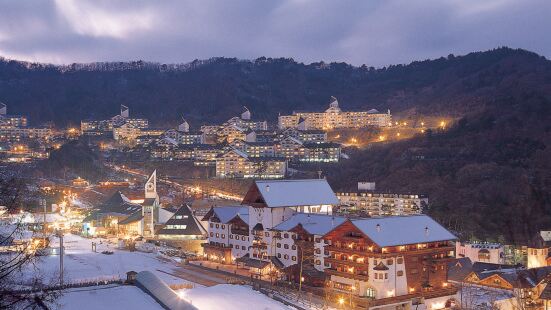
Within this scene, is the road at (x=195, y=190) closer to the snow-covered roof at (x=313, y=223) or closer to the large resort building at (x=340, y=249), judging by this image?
the large resort building at (x=340, y=249)

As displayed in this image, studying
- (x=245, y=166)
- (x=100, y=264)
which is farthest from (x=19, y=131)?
(x=100, y=264)

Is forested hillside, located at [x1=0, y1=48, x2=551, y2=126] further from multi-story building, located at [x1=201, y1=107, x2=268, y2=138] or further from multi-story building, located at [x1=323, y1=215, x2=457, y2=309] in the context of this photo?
multi-story building, located at [x1=323, y1=215, x2=457, y2=309]

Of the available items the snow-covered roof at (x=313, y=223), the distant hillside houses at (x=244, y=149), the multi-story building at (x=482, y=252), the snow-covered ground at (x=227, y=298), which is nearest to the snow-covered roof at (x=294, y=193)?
the snow-covered roof at (x=313, y=223)

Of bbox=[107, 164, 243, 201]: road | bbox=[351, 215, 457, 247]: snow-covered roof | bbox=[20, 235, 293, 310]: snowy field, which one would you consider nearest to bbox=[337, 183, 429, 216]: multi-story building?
bbox=[107, 164, 243, 201]: road

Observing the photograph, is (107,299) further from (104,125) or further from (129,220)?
(104,125)

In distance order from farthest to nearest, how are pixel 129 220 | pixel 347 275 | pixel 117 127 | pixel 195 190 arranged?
pixel 117 127
pixel 195 190
pixel 129 220
pixel 347 275

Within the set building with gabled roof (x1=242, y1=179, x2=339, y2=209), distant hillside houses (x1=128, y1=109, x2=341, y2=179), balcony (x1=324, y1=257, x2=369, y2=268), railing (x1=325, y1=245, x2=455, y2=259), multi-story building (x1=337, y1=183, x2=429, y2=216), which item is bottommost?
balcony (x1=324, y1=257, x2=369, y2=268)

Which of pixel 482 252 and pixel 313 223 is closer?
pixel 313 223
